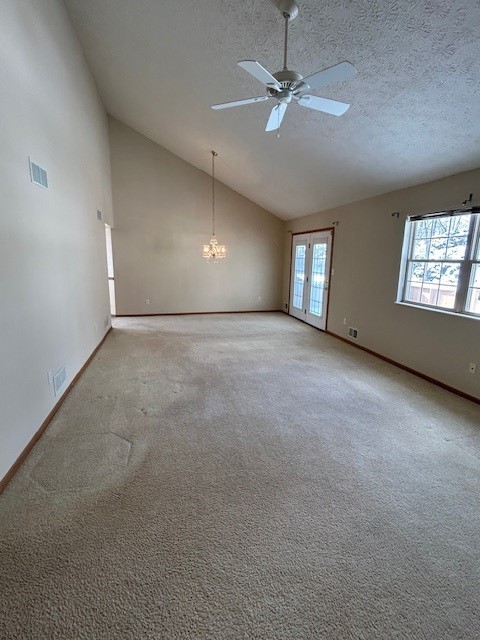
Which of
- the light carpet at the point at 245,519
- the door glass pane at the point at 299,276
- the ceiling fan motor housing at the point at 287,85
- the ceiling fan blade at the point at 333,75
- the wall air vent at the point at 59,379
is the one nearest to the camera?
the light carpet at the point at 245,519

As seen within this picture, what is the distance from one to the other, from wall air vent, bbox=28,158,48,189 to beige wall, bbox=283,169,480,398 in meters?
4.31

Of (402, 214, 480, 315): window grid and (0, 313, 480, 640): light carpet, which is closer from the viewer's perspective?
(0, 313, 480, 640): light carpet

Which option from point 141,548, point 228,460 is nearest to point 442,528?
point 228,460

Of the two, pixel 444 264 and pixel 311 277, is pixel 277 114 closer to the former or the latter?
pixel 444 264

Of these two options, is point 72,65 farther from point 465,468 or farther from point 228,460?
point 465,468

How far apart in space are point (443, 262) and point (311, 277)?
10.7ft

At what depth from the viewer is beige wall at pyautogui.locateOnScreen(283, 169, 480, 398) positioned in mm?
3465

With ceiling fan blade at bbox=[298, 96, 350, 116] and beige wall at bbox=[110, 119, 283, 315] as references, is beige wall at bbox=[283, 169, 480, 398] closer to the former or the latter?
ceiling fan blade at bbox=[298, 96, 350, 116]

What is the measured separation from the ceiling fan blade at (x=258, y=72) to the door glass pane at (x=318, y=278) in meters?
4.38

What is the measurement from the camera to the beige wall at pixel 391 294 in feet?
11.4

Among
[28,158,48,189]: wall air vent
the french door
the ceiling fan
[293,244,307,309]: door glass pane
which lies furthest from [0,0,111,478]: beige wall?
[293,244,307,309]: door glass pane

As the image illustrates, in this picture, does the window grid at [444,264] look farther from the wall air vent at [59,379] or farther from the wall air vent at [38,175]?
the wall air vent at [59,379]

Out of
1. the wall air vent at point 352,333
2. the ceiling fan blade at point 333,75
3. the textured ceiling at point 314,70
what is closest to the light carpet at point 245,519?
the wall air vent at point 352,333

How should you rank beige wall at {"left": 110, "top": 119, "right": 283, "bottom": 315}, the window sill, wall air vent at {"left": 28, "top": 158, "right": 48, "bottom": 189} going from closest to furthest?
1. wall air vent at {"left": 28, "top": 158, "right": 48, "bottom": 189}
2. the window sill
3. beige wall at {"left": 110, "top": 119, "right": 283, "bottom": 315}
